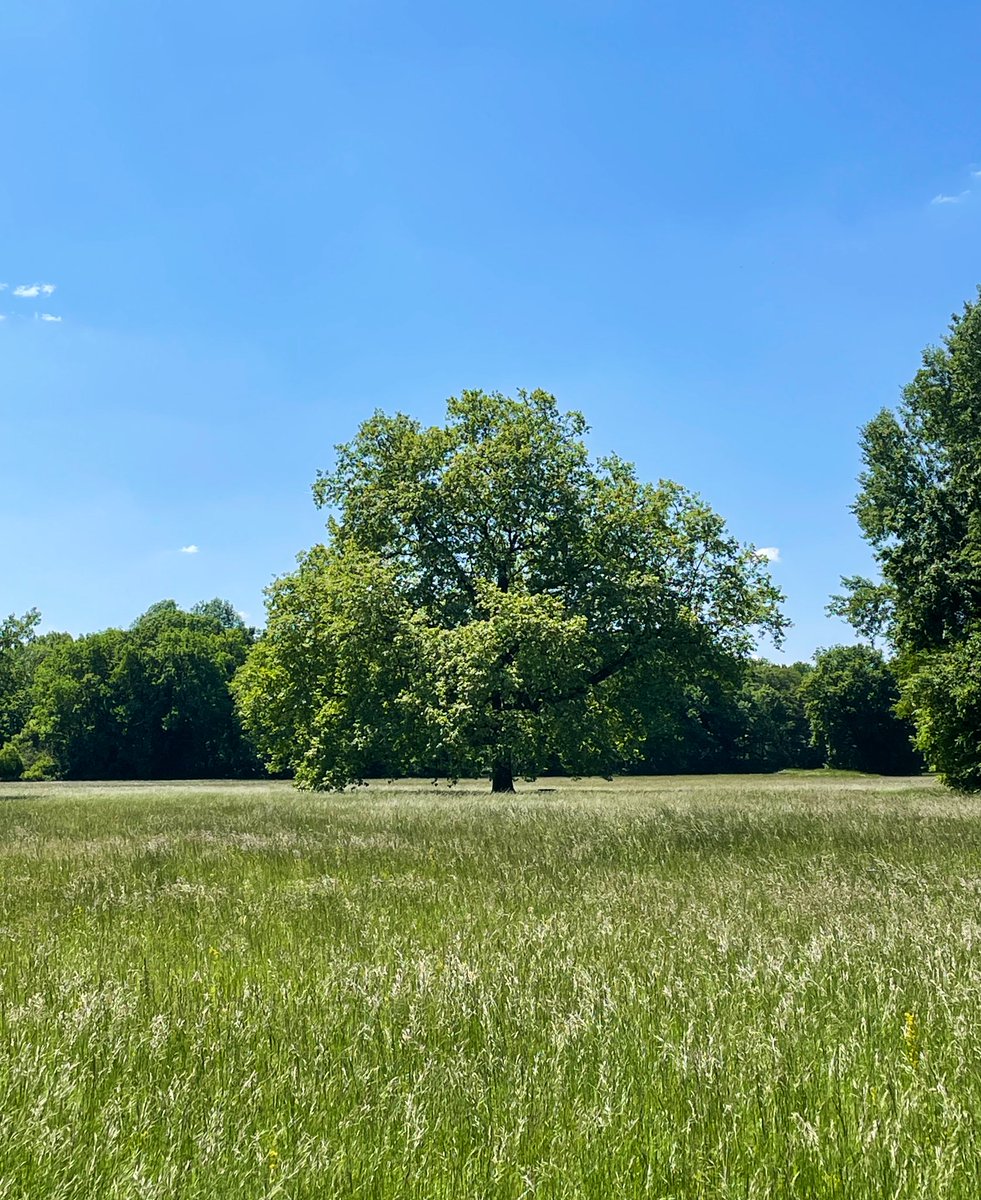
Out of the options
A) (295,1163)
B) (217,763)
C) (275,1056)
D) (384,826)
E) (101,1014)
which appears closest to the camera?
(295,1163)

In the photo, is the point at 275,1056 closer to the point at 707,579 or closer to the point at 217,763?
the point at 707,579

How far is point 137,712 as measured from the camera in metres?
76.3

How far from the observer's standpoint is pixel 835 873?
27.4 feet

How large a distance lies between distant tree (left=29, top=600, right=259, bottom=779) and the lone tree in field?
151 ft

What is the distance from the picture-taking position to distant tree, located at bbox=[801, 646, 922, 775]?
7650cm

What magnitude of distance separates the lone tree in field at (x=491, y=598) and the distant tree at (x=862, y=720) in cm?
4976

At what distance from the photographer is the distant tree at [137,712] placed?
75.6m

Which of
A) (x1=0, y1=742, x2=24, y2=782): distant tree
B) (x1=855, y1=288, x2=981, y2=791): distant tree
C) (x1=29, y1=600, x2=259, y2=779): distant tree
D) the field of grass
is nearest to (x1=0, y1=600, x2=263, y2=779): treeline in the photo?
(x1=29, y1=600, x2=259, y2=779): distant tree

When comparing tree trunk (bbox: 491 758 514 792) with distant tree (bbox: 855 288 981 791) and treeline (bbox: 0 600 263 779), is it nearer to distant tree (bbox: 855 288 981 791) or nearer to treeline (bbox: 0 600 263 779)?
distant tree (bbox: 855 288 981 791)

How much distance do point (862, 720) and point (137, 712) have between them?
6770 cm

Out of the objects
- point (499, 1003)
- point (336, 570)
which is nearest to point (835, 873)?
point (499, 1003)

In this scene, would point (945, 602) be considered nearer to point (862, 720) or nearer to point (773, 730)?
point (862, 720)

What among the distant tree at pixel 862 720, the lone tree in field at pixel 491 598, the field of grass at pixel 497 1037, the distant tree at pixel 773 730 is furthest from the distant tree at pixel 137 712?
the field of grass at pixel 497 1037

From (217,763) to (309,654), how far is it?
52.5 m
